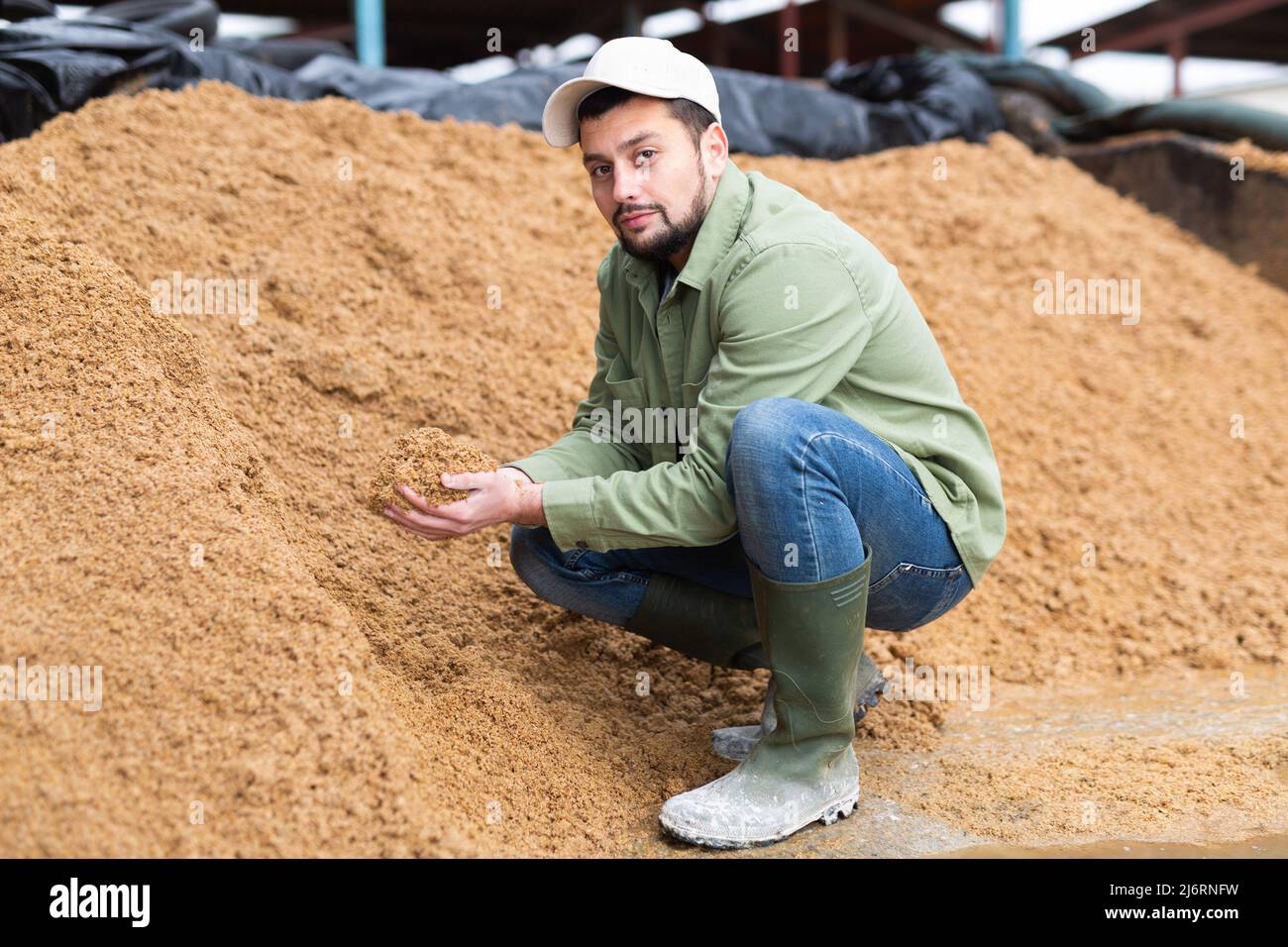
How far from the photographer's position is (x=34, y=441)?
1.98 meters

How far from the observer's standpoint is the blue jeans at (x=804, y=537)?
168 centimetres

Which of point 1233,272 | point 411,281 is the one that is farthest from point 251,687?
point 1233,272

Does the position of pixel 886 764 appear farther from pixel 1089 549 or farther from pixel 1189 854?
pixel 1089 549

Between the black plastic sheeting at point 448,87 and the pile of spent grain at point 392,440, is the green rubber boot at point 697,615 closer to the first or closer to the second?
the pile of spent grain at point 392,440

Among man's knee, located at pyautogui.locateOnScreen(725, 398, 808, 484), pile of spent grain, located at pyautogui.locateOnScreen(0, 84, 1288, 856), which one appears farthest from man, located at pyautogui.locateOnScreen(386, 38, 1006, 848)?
pile of spent grain, located at pyautogui.locateOnScreen(0, 84, 1288, 856)

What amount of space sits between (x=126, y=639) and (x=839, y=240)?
1270 mm

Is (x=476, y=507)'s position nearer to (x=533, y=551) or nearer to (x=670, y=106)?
(x=533, y=551)

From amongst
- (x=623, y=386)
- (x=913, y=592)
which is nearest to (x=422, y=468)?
(x=623, y=386)

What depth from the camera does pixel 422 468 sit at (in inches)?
70.9

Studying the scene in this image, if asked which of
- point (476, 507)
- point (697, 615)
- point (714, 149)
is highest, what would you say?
point (714, 149)

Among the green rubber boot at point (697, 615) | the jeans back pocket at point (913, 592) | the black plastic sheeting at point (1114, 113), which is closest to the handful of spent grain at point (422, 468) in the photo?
the green rubber boot at point (697, 615)

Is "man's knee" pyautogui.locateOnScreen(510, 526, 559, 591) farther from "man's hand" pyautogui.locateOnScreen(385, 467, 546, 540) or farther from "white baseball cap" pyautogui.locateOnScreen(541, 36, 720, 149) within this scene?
"white baseball cap" pyautogui.locateOnScreen(541, 36, 720, 149)

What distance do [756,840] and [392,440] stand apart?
1.35 meters

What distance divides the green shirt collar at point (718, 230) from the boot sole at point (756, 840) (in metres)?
0.88
